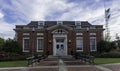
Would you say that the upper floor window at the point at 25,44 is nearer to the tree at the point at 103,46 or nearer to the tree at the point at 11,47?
the tree at the point at 11,47

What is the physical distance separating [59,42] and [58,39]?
23.6 inches

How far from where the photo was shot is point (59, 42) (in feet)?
137

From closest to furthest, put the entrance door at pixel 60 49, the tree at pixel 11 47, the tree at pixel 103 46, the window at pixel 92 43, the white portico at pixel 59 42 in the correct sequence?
the tree at pixel 11 47 → the tree at pixel 103 46 → the white portico at pixel 59 42 → the entrance door at pixel 60 49 → the window at pixel 92 43

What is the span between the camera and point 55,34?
41.2 metres

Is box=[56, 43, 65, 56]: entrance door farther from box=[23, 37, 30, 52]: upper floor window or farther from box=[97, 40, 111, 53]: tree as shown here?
box=[97, 40, 111, 53]: tree

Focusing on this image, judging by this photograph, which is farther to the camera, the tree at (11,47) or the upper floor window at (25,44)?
the upper floor window at (25,44)

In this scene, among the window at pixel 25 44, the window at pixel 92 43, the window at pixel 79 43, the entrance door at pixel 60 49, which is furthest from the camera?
the window at pixel 92 43

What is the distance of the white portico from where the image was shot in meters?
41.1

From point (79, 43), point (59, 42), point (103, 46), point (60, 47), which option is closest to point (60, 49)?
point (60, 47)

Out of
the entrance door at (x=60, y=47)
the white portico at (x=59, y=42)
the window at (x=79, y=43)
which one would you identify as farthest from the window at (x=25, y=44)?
the window at (x=79, y=43)

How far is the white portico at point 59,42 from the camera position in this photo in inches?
1618

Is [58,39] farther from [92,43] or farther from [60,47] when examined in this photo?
[92,43]

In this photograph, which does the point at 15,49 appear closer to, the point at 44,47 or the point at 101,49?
the point at 44,47

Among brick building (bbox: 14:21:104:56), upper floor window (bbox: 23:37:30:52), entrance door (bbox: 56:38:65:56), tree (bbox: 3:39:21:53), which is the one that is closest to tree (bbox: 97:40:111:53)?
brick building (bbox: 14:21:104:56)
